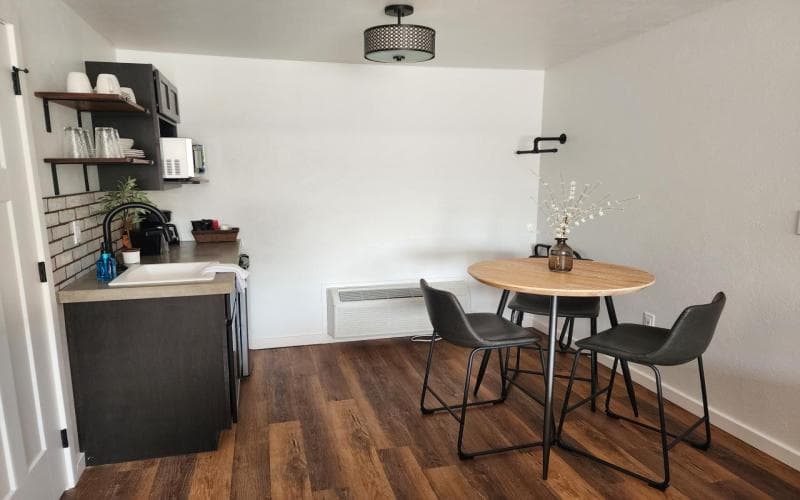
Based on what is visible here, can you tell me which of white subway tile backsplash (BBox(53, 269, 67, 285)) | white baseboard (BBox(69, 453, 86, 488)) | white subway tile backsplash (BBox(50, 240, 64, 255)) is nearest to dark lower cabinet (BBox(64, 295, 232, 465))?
white baseboard (BBox(69, 453, 86, 488))

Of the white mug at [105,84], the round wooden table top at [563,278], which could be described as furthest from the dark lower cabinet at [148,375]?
the round wooden table top at [563,278]

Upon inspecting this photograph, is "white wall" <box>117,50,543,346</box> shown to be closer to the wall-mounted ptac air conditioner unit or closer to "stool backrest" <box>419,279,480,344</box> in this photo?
the wall-mounted ptac air conditioner unit

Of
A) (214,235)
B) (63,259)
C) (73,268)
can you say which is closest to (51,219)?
(63,259)

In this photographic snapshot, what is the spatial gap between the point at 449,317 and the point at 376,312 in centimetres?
158

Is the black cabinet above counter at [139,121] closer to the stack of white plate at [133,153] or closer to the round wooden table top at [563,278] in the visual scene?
the stack of white plate at [133,153]

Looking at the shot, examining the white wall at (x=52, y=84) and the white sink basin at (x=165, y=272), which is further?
the white sink basin at (x=165, y=272)

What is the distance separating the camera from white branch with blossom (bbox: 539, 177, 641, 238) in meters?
2.82

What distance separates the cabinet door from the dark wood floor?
71.3 inches

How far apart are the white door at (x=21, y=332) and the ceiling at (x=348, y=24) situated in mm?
983

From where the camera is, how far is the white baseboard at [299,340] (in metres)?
3.97

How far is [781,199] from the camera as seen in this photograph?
7.75 ft

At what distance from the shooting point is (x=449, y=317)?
235 cm

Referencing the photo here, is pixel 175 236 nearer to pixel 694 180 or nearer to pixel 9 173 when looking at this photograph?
pixel 9 173

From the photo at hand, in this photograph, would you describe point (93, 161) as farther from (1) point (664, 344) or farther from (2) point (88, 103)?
(1) point (664, 344)
